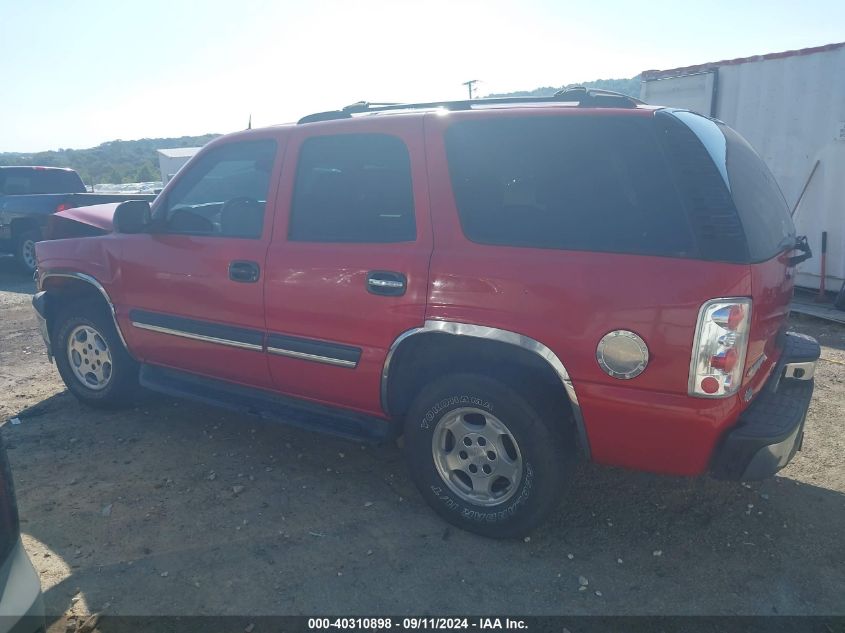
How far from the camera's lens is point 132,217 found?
13.4 feet

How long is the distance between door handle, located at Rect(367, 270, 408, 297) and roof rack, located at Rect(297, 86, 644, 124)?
98 centimetres

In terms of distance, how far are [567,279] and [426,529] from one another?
→ 1.49 metres

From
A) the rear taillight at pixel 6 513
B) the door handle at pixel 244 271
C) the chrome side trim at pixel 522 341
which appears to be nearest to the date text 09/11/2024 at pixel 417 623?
the chrome side trim at pixel 522 341

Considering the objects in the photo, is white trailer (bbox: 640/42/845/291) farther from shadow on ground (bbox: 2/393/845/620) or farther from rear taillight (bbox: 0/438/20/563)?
rear taillight (bbox: 0/438/20/563)

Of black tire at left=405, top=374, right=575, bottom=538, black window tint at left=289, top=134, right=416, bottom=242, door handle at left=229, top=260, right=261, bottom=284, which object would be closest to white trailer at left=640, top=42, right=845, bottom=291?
black tire at left=405, top=374, right=575, bottom=538

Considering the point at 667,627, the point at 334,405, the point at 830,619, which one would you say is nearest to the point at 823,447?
the point at 830,619

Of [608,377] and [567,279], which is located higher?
[567,279]

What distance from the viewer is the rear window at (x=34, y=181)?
11891mm

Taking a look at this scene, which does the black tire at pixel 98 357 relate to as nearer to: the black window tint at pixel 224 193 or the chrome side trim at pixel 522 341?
the black window tint at pixel 224 193

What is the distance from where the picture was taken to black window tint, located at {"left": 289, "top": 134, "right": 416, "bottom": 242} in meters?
3.25

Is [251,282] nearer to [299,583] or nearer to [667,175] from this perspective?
[299,583]

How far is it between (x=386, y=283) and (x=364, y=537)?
1.27 m

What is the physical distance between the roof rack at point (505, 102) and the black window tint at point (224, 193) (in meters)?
0.41

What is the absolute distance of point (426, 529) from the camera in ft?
10.9
